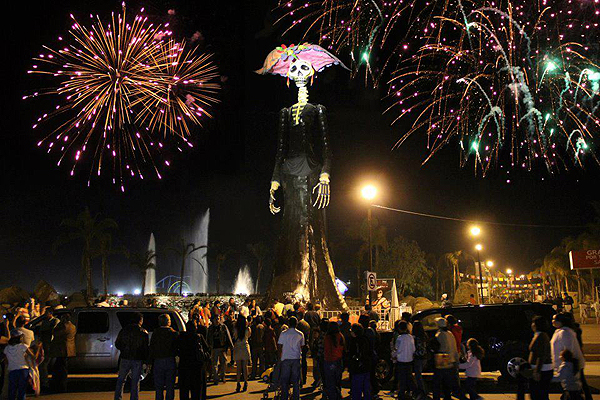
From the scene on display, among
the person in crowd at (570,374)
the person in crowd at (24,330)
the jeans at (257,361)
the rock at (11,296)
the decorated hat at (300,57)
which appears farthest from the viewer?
the rock at (11,296)

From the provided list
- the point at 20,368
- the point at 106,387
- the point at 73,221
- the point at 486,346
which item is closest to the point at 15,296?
the point at 73,221

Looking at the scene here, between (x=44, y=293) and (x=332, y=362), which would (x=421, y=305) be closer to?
(x=332, y=362)

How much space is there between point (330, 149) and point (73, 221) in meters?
39.8

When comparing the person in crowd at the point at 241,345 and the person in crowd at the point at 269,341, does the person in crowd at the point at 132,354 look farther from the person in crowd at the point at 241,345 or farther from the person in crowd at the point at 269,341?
the person in crowd at the point at 269,341

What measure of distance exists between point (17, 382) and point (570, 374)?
9.58 meters

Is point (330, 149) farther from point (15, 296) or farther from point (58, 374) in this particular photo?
point (15, 296)

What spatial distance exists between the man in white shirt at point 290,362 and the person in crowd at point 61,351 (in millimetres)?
5981

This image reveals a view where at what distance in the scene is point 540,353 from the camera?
917cm

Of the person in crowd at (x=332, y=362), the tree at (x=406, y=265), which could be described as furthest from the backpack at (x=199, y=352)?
the tree at (x=406, y=265)

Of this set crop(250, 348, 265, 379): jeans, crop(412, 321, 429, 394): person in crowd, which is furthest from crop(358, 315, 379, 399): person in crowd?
crop(250, 348, 265, 379): jeans

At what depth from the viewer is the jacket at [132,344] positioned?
34.3 ft

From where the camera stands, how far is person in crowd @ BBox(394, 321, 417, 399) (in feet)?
35.1

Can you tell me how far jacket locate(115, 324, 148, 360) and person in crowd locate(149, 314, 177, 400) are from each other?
1.26 feet

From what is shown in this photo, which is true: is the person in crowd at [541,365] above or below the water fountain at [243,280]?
below
